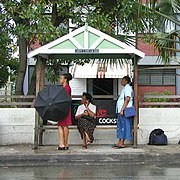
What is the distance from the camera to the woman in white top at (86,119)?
35.3ft

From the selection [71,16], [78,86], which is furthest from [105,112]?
[78,86]

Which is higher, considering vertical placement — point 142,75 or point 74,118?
point 142,75

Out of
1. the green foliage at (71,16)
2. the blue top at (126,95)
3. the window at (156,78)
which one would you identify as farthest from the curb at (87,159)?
the window at (156,78)

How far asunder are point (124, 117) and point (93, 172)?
2437 millimetres

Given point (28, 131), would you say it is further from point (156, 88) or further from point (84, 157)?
point (156, 88)

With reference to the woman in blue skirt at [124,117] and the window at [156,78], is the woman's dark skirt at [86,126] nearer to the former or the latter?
the woman in blue skirt at [124,117]

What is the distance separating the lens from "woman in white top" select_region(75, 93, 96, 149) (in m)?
10.8

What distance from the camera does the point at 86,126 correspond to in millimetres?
10750

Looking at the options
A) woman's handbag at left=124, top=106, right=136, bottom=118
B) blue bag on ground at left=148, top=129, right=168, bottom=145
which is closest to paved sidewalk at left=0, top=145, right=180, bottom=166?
woman's handbag at left=124, top=106, right=136, bottom=118

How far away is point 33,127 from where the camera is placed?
1166 centimetres

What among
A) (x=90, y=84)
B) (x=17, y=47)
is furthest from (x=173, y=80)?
(x=17, y=47)

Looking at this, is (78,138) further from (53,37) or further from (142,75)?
(142,75)

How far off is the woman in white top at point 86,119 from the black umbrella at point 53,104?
65 centimetres

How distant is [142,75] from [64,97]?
45.0 feet
